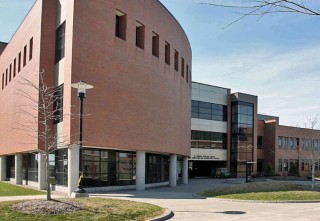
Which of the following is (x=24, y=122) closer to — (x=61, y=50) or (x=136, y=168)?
(x=61, y=50)

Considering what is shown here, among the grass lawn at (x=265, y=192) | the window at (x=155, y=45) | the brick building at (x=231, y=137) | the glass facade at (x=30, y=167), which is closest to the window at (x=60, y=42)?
the window at (x=155, y=45)

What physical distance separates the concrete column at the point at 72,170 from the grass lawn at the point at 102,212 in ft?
26.9

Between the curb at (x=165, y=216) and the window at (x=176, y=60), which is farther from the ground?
the window at (x=176, y=60)

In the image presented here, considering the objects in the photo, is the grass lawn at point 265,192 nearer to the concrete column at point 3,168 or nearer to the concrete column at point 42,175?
the concrete column at point 42,175

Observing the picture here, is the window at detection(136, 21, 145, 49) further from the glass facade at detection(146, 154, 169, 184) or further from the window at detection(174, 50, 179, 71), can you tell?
the glass facade at detection(146, 154, 169, 184)

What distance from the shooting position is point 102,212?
541 inches

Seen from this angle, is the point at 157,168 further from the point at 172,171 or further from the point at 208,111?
the point at 208,111

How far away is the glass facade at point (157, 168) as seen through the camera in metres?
33.2

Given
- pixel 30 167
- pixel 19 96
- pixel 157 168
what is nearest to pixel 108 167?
pixel 157 168

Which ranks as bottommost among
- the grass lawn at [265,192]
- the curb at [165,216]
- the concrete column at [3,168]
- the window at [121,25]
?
the concrete column at [3,168]

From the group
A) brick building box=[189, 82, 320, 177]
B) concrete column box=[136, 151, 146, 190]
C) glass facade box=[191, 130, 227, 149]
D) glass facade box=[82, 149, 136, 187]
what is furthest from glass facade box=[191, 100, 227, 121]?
concrete column box=[136, 151, 146, 190]

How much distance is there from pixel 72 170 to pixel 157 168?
12341mm

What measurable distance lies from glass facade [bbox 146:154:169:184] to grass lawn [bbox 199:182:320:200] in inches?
377

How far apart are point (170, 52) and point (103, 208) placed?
21.8m
